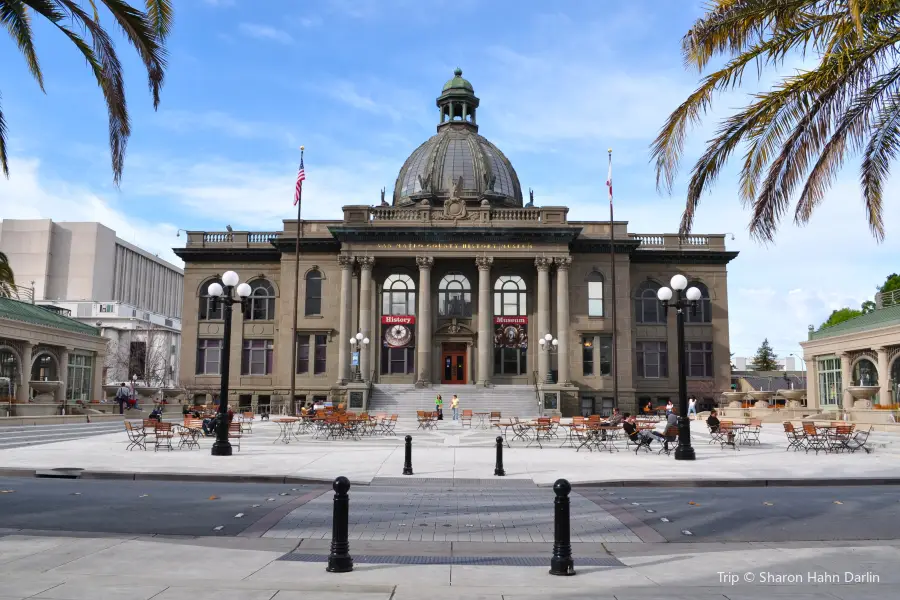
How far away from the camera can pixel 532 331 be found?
53344 mm

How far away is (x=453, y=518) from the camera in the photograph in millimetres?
11375

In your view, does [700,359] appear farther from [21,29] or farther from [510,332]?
[21,29]

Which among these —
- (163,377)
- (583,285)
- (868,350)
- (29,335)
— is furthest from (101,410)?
(163,377)

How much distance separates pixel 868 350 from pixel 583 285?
19.0m

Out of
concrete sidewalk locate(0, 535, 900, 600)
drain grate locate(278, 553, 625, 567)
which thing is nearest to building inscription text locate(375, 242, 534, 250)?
concrete sidewalk locate(0, 535, 900, 600)

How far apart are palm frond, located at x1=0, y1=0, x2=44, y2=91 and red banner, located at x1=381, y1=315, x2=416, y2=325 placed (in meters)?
39.3

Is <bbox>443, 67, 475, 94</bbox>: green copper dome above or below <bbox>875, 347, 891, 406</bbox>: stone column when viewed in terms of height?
above

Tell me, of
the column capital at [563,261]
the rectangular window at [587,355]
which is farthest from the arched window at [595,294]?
the column capital at [563,261]

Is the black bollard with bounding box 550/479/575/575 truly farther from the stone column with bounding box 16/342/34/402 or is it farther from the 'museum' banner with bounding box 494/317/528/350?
the 'museum' banner with bounding box 494/317/528/350

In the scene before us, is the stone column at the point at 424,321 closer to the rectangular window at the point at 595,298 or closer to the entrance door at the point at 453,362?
the entrance door at the point at 453,362

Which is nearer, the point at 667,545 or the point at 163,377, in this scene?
the point at 667,545

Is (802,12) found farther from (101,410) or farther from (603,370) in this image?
(603,370)

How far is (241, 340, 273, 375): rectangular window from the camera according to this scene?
55.7 m

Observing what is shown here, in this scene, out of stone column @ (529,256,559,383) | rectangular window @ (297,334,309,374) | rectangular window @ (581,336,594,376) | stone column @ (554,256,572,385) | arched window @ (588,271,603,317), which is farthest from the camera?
rectangular window @ (297,334,309,374)
